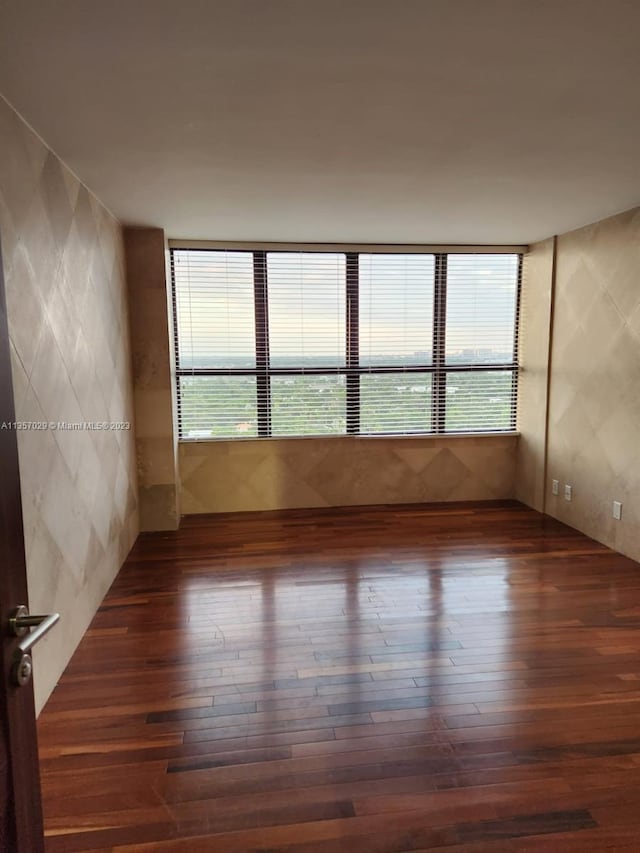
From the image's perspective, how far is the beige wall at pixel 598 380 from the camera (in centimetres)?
354

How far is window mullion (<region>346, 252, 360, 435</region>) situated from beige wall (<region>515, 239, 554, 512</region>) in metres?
1.60

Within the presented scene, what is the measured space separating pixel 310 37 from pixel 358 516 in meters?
3.68

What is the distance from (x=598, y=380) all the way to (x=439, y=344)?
146 cm

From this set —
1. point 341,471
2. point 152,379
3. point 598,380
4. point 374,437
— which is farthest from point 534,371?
point 152,379

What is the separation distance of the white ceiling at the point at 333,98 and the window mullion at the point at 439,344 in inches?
58.1

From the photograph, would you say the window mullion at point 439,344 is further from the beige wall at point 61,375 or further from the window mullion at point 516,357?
the beige wall at point 61,375

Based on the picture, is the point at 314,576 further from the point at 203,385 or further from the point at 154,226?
the point at 154,226

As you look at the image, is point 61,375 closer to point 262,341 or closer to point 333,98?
point 333,98

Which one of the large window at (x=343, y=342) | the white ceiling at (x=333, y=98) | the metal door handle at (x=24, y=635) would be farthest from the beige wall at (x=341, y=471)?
the metal door handle at (x=24, y=635)

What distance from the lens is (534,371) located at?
4703 mm

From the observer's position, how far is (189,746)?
191cm

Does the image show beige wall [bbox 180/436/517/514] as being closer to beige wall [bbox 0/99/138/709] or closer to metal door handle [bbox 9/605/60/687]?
beige wall [bbox 0/99/138/709]

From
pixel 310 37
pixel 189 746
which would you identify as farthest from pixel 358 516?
pixel 310 37

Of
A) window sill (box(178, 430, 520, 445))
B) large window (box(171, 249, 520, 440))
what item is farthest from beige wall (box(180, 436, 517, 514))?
large window (box(171, 249, 520, 440))
